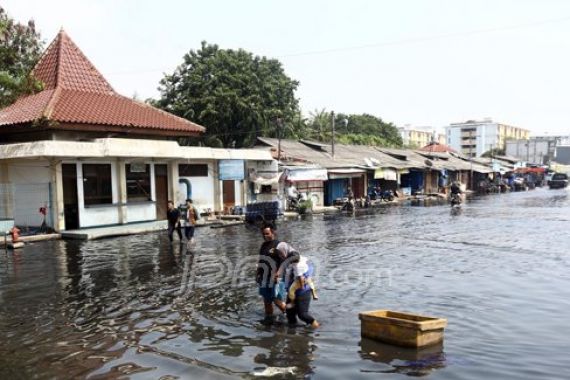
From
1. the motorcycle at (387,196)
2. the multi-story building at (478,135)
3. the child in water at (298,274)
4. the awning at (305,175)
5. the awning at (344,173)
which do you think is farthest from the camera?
the multi-story building at (478,135)

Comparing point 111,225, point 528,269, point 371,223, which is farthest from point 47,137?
point 528,269

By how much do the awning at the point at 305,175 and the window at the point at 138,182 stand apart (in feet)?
31.8

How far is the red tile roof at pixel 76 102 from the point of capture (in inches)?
895

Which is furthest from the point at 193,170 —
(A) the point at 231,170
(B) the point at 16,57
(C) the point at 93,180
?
(B) the point at 16,57

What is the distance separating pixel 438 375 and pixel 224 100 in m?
37.0

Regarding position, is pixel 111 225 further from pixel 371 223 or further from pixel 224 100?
pixel 224 100

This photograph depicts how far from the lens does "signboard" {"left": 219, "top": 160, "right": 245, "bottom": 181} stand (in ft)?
96.0

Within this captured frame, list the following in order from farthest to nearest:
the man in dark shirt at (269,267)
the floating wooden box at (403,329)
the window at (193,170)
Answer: the window at (193,170) < the man in dark shirt at (269,267) < the floating wooden box at (403,329)

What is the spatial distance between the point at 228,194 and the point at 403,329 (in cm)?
2414

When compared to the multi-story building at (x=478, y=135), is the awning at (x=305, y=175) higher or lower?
lower

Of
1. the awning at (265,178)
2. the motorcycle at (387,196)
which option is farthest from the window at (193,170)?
the motorcycle at (387,196)

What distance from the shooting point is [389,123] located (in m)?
84.7

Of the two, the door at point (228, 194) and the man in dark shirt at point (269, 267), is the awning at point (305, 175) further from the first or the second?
the man in dark shirt at point (269, 267)

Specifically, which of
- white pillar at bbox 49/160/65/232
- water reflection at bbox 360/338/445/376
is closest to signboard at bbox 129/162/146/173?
white pillar at bbox 49/160/65/232
